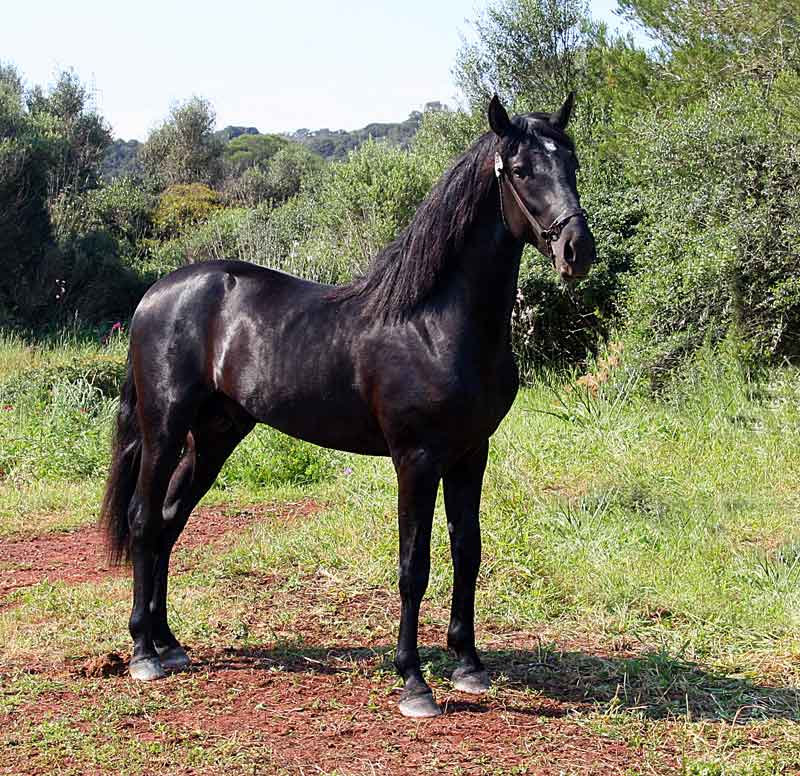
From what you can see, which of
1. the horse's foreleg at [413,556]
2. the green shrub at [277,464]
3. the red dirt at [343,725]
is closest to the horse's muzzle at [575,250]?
the horse's foreleg at [413,556]

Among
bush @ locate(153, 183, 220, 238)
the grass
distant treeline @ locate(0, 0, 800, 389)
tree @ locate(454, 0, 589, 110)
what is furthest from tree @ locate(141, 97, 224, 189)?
the grass

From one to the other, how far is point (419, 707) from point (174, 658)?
1237mm

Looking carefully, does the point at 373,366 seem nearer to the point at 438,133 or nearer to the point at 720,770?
the point at 720,770

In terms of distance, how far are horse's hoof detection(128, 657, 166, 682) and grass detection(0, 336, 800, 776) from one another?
0.78 feet

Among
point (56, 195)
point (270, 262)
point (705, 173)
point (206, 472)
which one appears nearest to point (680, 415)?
point (705, 173)

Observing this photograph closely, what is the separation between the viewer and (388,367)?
12.2 ft

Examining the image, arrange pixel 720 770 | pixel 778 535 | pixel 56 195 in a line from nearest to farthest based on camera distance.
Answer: pixel 720 770 → pixel 778 535 → pixel 56 195

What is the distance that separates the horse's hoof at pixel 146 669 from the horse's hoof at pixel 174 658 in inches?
2.9

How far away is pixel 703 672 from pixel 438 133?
17.8 metres

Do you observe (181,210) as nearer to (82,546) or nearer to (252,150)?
(82,546)

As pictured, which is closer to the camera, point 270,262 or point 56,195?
point 270,262

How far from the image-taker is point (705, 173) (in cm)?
966

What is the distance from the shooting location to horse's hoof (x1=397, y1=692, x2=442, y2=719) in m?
3.70

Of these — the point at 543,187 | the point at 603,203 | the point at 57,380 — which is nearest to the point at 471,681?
the point at 543,187
